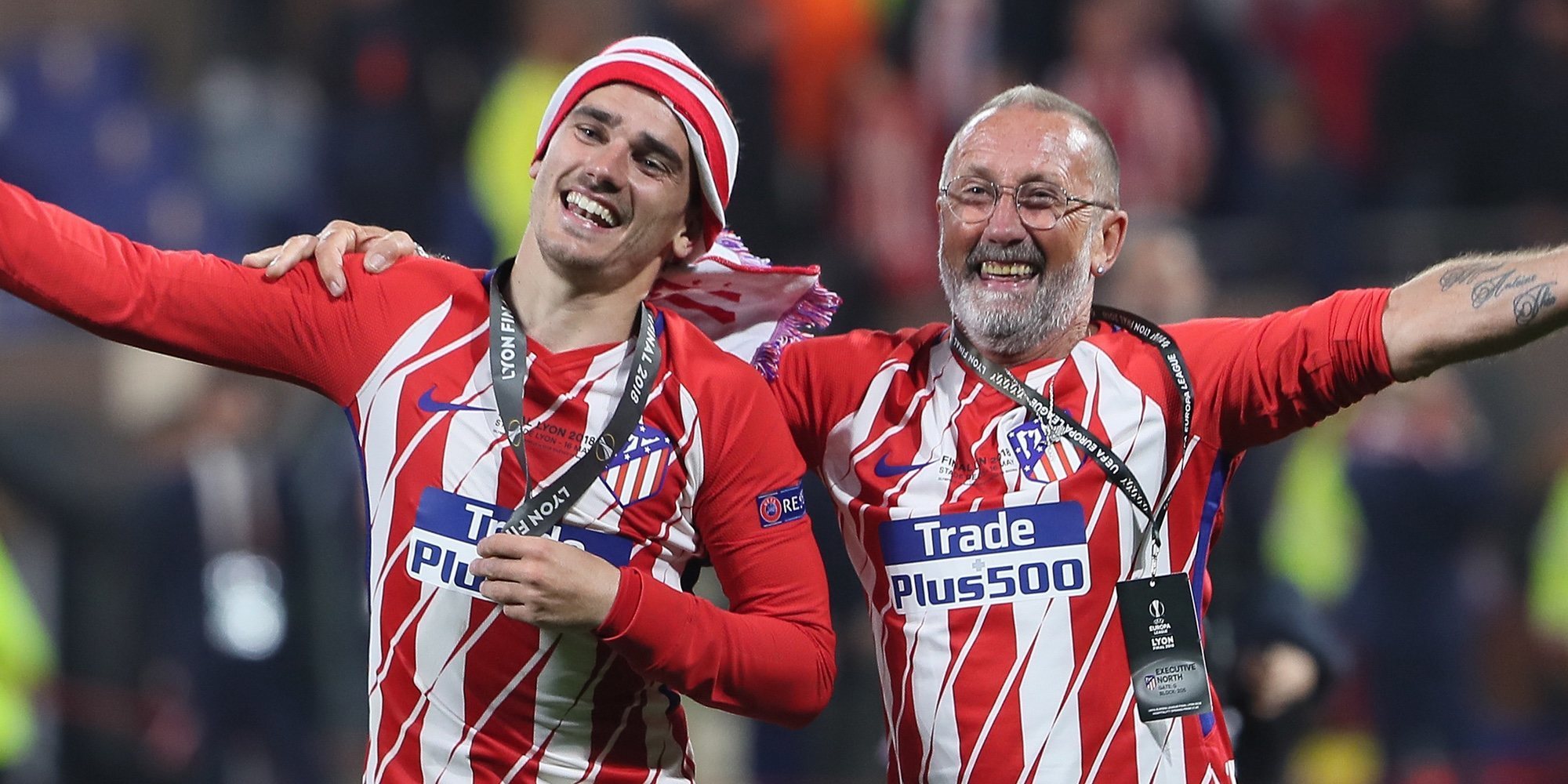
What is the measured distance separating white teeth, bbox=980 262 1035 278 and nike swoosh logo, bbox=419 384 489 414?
38.9 inches

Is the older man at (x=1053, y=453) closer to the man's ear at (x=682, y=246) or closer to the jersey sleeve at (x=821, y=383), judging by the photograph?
the jersey sleeve at (x=821, y=383)

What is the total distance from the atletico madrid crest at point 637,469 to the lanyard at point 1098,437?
69 cm

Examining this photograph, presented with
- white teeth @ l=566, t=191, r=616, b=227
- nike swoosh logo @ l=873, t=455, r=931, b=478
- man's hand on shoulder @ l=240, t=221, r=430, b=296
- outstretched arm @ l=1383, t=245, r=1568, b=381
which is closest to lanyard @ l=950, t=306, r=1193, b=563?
nike swoosh logo @ l=873, t=455, r=931, b=478

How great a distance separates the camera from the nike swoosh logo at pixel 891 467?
3.58 metres

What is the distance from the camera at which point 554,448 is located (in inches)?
129

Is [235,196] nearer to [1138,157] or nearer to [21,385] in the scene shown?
[21,385]

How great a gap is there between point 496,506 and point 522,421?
153 millimetres

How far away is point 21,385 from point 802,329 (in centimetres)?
723

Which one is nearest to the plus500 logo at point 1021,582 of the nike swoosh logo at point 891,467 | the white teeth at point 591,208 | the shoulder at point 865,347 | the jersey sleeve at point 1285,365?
the nike swoosh logo at point 891,467

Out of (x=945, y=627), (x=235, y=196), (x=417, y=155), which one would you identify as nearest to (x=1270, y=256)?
(x=417, y=155)

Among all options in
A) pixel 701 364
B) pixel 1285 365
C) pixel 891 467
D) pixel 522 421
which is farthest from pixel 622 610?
pixel 1285 365

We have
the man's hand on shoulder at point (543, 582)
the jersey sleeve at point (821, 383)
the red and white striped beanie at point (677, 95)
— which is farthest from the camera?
the jersey sleeve at point (821, 383)

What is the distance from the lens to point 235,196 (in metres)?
10.1

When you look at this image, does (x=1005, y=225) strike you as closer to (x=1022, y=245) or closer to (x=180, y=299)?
(x=1022, y=245)
